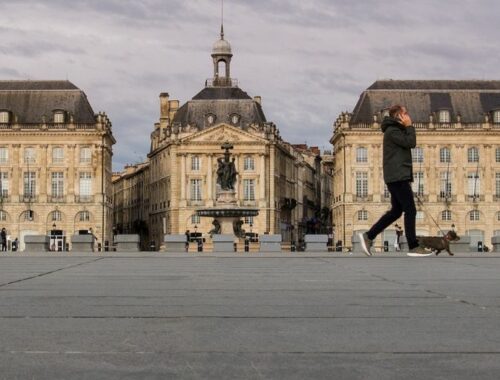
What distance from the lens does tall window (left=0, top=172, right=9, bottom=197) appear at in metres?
103

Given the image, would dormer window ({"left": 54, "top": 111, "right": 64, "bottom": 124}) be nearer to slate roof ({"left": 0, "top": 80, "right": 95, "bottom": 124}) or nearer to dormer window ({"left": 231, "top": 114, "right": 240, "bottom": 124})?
slate roof ({"left": 0, "top": 80, "right": 95, "bottom": 124})

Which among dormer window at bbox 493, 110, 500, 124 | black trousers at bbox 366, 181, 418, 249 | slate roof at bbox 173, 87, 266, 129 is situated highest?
slate roof at bbox 173, 87, 266, 129

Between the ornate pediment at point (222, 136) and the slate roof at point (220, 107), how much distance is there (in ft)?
5.89

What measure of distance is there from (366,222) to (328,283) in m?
91.5

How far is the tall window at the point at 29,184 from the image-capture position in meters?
103

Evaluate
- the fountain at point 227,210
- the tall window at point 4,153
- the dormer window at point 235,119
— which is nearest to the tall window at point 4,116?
the tall window at point 4,153

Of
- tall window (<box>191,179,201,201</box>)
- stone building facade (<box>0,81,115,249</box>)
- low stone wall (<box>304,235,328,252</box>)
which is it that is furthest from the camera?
tall window (<box>191,179,201,201</box>)

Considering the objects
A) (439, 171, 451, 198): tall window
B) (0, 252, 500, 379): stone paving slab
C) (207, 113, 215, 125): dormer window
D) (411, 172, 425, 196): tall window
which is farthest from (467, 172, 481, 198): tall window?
(0, 252, 500, 379): stone paving slab

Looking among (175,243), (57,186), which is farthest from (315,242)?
(57,186)

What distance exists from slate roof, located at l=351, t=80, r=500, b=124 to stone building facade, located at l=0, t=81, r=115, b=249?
25.4 metres

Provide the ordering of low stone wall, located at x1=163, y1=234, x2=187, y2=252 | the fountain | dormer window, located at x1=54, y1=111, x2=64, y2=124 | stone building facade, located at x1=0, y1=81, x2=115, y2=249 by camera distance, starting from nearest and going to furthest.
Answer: low stone wall, located at x1=163, y1=234, x2=187, y2=252 → the fountain → stone building facade, located at x1=0, y1=81, x2=115, y2=249 → dormer window, located at x1=54, y1=111, x2=64, y2=124

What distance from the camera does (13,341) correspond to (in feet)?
22.9

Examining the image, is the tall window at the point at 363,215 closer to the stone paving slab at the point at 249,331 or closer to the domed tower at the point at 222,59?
the domed tower at the point at 222,59

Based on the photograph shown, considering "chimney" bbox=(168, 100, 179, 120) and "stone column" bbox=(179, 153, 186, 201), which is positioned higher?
"chimney" bbox=(168, 100, 179, 120)
